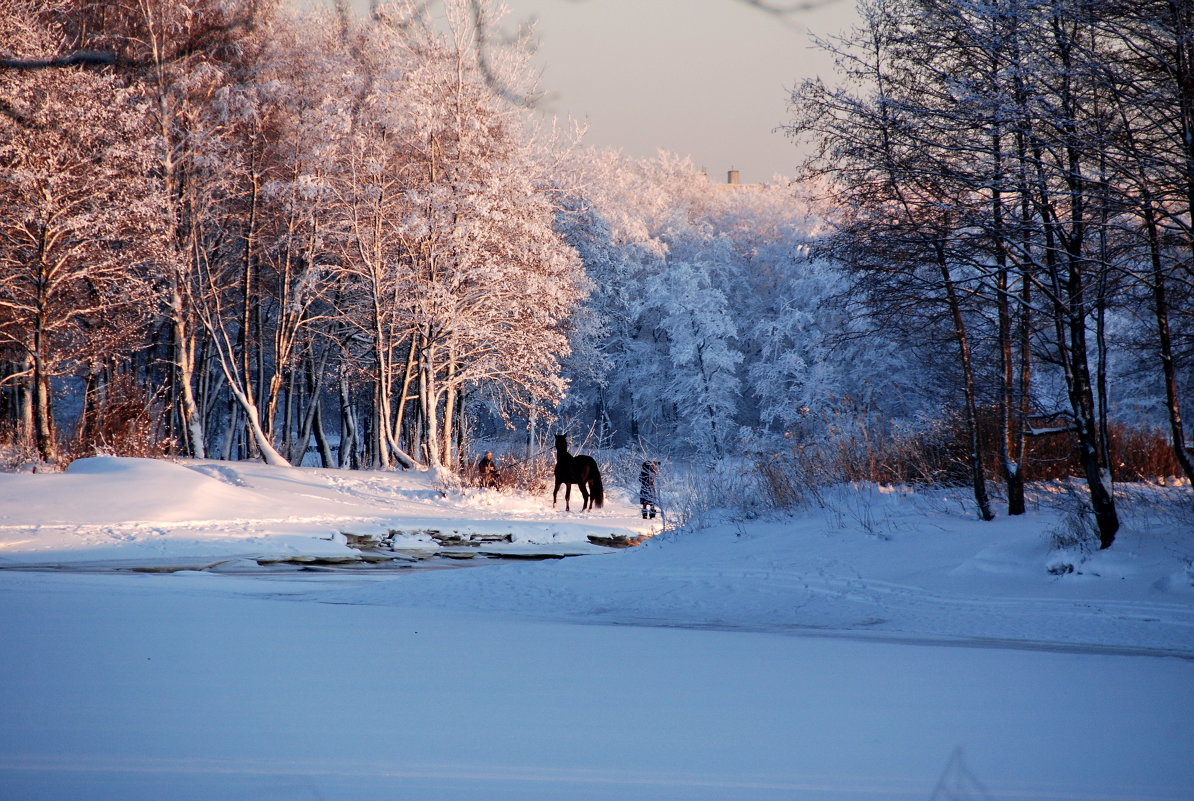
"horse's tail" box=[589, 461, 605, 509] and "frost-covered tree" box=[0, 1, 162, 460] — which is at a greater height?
"frost-covered tree" box=[0, 1, 162, 460]

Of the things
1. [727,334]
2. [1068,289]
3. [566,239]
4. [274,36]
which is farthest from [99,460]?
[727,334]

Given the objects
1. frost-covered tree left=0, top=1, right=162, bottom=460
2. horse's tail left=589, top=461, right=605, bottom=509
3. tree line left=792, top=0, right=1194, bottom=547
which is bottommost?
horse's tail left=589, top=461, right=605, bottom=509

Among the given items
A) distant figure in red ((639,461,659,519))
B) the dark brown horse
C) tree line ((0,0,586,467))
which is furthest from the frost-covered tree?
distant figure in red ((639,461,659,519))

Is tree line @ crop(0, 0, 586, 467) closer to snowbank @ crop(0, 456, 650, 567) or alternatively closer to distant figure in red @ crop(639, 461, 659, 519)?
snowbank @ crop(0, 456, 650, 567)

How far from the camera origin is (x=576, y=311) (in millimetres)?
37375

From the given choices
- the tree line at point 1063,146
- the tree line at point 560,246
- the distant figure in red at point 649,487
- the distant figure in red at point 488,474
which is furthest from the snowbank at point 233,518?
the tree line at point 1063,146

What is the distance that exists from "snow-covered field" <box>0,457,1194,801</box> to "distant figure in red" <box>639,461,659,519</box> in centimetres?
606

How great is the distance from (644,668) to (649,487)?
1359 centimetres

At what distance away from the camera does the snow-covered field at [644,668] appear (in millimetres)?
3408

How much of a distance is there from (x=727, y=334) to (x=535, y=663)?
39343mm

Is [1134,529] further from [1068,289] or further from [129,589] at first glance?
[129,589]

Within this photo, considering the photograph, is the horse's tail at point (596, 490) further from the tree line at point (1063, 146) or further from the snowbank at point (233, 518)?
the tree line at point (1063, 146)

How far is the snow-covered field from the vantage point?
341cm

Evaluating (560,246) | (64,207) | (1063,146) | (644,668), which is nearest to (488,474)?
(560,246)
